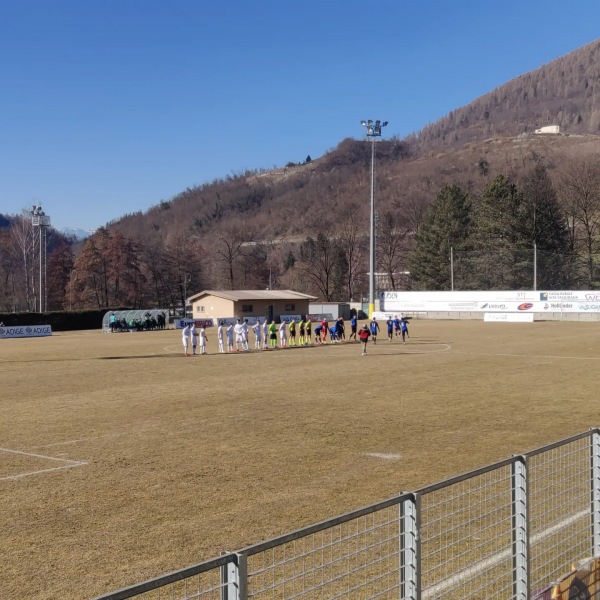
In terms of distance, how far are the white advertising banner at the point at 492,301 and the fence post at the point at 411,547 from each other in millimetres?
65879

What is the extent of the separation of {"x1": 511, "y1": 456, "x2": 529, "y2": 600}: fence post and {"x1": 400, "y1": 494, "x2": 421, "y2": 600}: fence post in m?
1.38

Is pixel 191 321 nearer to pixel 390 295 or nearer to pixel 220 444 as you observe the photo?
pixel 390 295

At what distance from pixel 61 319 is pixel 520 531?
232 ft

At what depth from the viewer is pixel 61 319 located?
71.8 meters

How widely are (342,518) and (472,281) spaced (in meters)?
78.7

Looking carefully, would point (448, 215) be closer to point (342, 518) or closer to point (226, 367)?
point (226, 367)

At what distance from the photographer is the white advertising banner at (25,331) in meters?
57.5

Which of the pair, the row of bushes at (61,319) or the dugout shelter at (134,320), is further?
the row of bushes at (61,319)

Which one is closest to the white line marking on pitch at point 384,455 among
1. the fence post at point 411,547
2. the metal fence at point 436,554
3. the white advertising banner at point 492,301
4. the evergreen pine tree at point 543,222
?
the metal fence at point 436,554

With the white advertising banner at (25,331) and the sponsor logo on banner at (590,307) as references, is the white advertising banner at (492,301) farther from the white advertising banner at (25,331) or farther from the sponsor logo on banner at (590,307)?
the white advertising banner at (25,331)

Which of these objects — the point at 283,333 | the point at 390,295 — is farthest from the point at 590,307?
the point at 283,333

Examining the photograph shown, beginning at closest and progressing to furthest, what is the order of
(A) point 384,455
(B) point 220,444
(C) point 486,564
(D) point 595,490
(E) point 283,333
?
(D) point 595,490
(C) point 486,564
(A) point 384,455
(B) point 220,444
(E) point 283,333

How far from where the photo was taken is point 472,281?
80375 mm

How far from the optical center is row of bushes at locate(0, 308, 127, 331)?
217 feet
